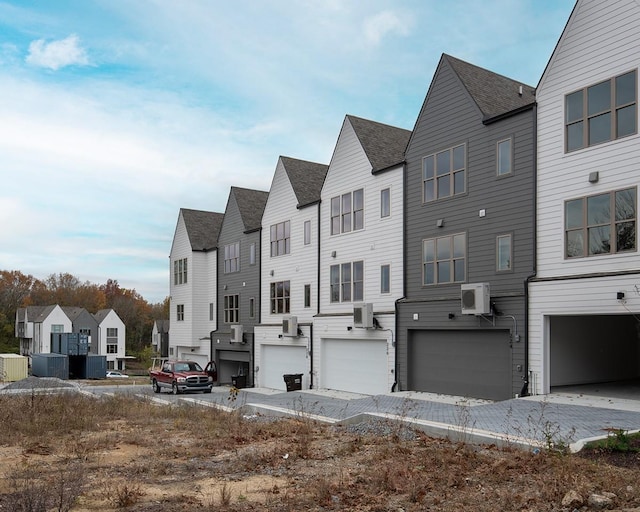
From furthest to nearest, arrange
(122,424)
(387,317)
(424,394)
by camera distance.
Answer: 1. (387,317)
2. (424,394)
3. (122,424)

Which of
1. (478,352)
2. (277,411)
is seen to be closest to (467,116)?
(478,352)

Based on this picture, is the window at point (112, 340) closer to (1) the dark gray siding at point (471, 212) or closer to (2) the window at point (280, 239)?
(2) the window at point (280, 239)

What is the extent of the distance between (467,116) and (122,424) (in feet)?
50.2

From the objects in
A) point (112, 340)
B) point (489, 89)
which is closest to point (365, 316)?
point (489, 89)

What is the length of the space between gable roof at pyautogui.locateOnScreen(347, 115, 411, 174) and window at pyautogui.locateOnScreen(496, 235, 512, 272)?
22.7 ft

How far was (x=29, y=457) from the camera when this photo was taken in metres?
13.1

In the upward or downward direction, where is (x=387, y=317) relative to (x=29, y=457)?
upward

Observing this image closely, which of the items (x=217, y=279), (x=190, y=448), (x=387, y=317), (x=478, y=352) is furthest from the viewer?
(x=217, y=279)

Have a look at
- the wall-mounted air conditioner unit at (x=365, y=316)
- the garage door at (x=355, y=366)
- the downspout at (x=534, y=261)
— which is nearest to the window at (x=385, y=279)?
the wall-mounted air conditioner unit at (x=365, y=316)

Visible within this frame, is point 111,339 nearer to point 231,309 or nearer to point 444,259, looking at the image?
point 231,309

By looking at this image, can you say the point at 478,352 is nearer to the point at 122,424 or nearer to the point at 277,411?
the point at 277,411

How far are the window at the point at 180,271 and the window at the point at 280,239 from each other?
35.5 ft

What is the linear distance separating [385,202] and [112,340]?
76.8 m

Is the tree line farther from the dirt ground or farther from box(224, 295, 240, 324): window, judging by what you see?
the dirt ground
